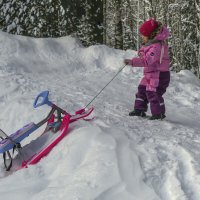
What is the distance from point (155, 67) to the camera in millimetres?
6676

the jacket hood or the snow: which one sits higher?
the jacket hood

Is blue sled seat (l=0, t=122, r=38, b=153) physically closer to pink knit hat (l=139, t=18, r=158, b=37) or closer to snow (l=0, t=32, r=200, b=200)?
snow (l=0, t=32, r=200, b=200)

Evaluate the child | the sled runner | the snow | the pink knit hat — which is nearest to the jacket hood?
the child

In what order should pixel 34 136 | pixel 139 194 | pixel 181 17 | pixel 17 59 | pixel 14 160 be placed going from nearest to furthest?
pixel 139 194, pixel 14 160, pixel 34 136, pixel 17 59, pixel 181 17

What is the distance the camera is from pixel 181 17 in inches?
1173

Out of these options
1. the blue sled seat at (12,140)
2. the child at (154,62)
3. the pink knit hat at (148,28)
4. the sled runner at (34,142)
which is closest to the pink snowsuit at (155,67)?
the child at (154,62)

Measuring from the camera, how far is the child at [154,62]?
654 centimetres

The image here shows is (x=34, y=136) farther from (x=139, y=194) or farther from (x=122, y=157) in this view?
(x=139, y=194)

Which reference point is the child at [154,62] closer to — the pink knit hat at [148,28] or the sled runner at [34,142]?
the pink knit hat at [148,28]

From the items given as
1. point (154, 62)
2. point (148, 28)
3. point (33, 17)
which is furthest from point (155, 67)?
point (33, 17)

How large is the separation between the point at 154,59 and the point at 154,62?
11 centimetres

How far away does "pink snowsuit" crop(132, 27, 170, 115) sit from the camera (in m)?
6.53

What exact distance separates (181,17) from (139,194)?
27414mm

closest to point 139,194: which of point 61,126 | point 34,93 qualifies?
point 61,126
